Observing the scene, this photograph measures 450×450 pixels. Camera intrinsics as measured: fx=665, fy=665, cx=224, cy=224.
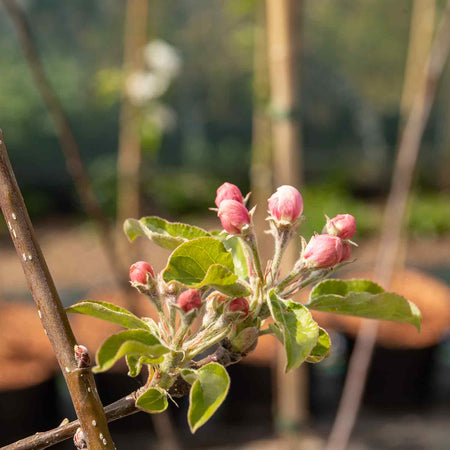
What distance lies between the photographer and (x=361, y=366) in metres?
1.64

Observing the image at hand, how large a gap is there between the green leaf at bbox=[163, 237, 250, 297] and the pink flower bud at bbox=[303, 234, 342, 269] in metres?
0.04

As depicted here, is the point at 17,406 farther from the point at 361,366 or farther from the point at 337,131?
the point at 337,131

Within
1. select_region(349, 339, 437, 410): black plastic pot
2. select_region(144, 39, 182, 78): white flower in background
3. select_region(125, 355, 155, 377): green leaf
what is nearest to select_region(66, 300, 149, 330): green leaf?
select_region(125, 355, 155, 377): green leaf

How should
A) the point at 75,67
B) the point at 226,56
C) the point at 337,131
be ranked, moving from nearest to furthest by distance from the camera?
the point at 75,67 → the point at 226,56 → the point at 337,131

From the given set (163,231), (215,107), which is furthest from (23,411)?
(215,107)

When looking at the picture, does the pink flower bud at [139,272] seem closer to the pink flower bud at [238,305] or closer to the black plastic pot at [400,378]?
the pink flower bud at [238,305]

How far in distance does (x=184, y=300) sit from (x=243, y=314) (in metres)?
0.03

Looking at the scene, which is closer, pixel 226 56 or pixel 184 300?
pixel 184 300

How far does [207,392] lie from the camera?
0.32m

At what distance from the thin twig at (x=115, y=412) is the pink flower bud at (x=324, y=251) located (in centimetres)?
7

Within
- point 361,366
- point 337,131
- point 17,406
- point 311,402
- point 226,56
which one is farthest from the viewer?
point 337,131

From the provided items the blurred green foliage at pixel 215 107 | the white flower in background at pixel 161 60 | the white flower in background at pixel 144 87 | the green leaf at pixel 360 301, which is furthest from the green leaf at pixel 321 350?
the blurred green foliage at pixel 215 107

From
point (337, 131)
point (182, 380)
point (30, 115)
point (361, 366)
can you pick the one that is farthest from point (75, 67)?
point (182, 380)

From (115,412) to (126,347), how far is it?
65 millimetres
